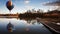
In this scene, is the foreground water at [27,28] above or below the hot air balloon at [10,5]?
below


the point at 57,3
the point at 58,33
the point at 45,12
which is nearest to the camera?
the point at 58,33

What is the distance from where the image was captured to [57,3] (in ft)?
39.5

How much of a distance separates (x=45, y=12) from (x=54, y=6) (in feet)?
4.51

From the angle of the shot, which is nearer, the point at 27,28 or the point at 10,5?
the point at 27,28

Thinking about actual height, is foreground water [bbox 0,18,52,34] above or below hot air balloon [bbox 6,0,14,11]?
below

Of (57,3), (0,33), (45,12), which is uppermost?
(57,3)

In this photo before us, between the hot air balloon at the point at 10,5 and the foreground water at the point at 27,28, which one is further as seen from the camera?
the hot air balloon at the point at 10,5

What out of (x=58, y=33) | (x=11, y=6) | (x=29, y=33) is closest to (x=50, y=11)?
(x=11, y=6)

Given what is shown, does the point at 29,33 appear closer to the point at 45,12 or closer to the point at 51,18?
the point at 45,12

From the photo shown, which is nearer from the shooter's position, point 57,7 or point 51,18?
point 57,7

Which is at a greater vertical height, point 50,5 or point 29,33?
point 50,5

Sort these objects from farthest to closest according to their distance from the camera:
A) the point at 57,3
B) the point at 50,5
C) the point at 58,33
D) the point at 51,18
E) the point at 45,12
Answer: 1. the point at 51,18
2. the point at 45,12
3. the point at 50,5
4. the point at 57,3
5. the point at 58,33

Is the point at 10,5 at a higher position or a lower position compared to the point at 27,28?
higher

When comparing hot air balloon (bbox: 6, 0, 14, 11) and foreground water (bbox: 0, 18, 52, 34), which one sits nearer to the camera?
foreground water (bbox: 0, 18, 52, 34)
